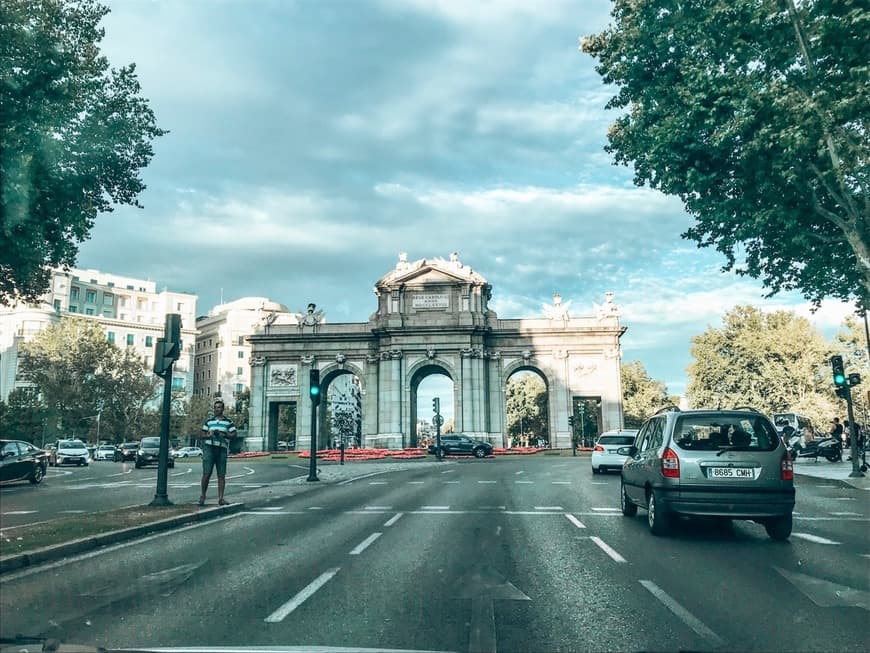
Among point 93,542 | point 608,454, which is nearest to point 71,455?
A: point 608,454

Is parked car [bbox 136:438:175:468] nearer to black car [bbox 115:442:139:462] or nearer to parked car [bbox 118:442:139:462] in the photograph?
black car [bbox 115:442:139:462]

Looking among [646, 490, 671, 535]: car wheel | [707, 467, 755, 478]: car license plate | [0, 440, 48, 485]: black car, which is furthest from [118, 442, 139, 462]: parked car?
[707, 467, 755, 478]: car license plate

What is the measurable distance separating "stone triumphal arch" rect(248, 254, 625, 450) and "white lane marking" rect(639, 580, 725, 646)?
49632 mm

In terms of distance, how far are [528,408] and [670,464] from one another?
86947 mm

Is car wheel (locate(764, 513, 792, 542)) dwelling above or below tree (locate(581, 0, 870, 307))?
below

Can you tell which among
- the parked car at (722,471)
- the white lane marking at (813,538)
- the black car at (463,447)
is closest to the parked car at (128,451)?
the black car at (463,447)

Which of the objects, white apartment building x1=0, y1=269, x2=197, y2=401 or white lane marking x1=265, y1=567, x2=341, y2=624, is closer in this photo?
white lane marking x1=265, y1=567, x2=341, y2=624

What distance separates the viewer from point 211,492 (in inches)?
681

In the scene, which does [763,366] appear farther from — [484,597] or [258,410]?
[484,597]

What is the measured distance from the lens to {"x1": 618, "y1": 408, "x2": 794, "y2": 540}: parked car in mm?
9039

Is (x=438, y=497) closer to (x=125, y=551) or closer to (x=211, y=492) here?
(x=211, y=492)

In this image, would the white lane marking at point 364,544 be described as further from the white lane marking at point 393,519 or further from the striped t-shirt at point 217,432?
the striped t-shirt at point 217,432

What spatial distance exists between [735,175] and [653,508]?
35.4 feet

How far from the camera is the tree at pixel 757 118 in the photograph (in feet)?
47.8
